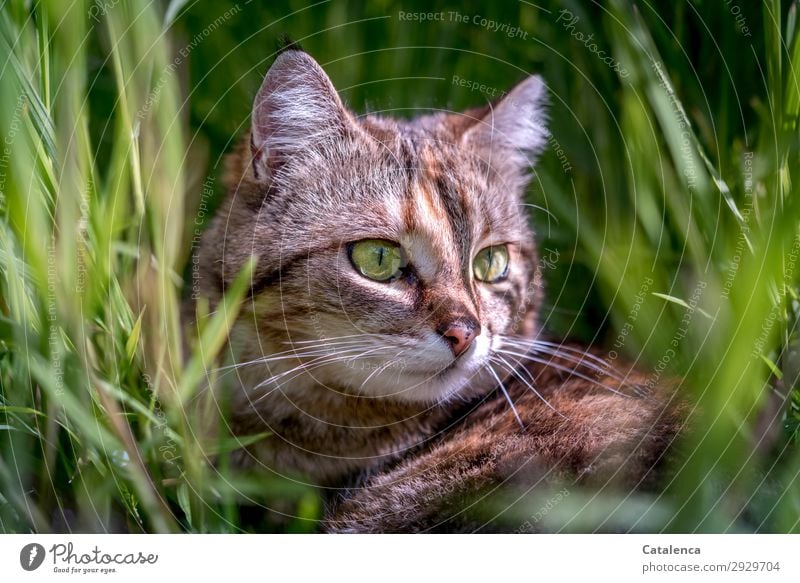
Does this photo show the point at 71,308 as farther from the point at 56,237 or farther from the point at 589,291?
the point at 589,291

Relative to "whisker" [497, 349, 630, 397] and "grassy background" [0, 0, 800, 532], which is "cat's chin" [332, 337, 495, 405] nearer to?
"whisker" [497, 349, 630, 397]

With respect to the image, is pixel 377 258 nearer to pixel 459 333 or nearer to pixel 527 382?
pixel 459 333

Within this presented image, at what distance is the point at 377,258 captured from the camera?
1224mm

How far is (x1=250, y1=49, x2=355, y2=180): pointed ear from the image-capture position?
3.92 ft

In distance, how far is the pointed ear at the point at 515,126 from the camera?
1395mm

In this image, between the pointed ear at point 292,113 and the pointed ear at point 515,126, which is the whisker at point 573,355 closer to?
the pointed ear at point 515,126

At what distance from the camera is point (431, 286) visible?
4.00ft

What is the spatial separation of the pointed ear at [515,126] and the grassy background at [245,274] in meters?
0.05
